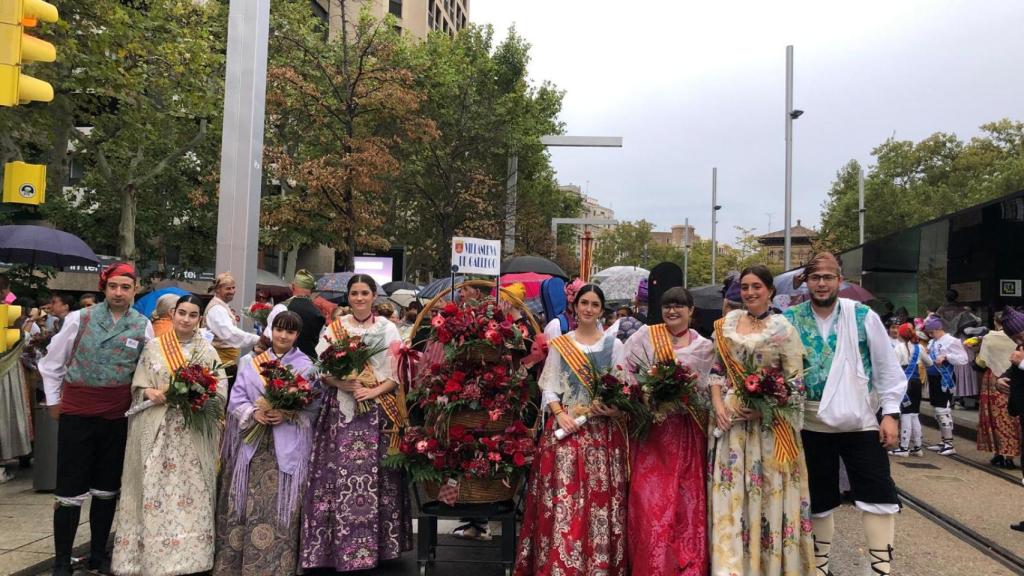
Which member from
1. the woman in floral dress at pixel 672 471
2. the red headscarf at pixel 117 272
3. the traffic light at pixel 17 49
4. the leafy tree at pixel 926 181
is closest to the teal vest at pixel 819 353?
the woman in floral dress at pixel 672 471

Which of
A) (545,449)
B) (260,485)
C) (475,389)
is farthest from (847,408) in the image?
(260,485)

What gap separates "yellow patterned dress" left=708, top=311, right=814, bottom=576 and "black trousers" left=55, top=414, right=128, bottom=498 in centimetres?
412

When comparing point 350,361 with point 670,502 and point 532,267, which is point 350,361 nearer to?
point 670,502

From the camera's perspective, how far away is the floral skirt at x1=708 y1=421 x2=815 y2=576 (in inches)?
182

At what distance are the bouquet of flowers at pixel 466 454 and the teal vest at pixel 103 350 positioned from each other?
2022mm

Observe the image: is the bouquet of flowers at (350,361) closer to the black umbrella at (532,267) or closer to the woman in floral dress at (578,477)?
the woman in floral dress at (578,477)

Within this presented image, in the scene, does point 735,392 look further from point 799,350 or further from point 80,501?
point 80,501

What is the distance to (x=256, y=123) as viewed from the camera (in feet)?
27.8

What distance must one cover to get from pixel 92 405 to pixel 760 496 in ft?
14.7

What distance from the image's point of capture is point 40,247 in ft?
30.0

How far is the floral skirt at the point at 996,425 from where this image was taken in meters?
10.3

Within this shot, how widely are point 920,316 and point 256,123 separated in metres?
15.5

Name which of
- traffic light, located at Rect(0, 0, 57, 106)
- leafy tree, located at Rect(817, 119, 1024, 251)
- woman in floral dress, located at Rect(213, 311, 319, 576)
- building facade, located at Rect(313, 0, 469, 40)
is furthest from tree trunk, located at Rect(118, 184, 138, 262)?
leafy tree, located at Rect(817, 119, 1024, 251)

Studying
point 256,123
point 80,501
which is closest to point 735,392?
point 80,501
